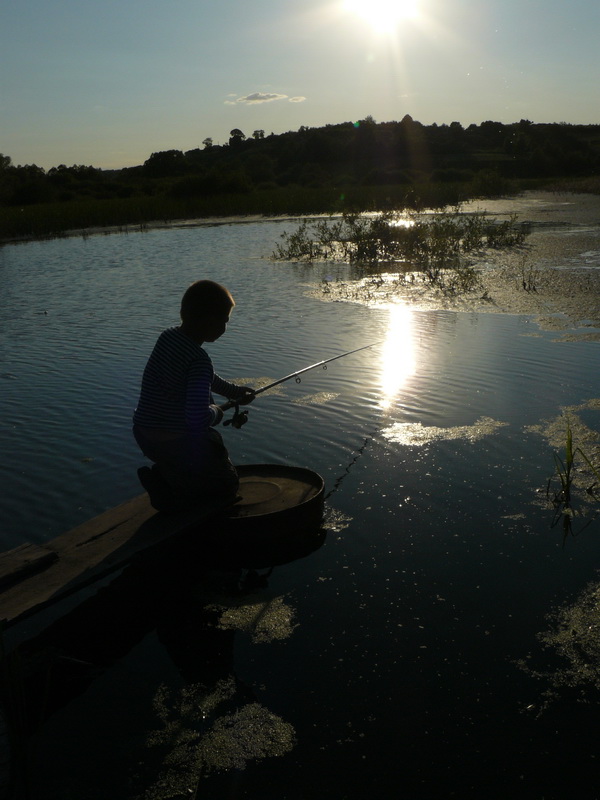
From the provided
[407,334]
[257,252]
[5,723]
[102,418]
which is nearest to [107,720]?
[5,723]

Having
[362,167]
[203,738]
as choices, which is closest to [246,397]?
[203,738]

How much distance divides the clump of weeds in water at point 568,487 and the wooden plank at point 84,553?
2.12m

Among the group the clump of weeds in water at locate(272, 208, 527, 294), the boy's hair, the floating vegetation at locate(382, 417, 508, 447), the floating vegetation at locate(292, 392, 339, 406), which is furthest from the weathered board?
the clump of weeds in water at locate(272, 208, 527, 294)

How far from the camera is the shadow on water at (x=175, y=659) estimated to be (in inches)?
105

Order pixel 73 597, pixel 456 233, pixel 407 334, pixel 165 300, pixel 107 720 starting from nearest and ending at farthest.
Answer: pixel 107 720, pixel 73 597, pixel 407 334, pixel 165 300, pixel 456 233

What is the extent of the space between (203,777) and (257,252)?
18.7m

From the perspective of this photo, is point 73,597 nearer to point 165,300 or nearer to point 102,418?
point 102,418

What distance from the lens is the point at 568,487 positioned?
468cm

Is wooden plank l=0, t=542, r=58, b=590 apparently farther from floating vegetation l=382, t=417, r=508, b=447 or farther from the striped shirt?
floating vegetation l=382, t=417, r=508, b=447

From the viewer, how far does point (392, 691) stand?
3.11 meters

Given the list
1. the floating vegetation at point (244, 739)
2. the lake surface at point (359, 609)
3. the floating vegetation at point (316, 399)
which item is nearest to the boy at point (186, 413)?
the lake surface at point (359, 609)

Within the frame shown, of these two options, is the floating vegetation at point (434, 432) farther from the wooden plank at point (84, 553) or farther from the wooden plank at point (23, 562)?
the wooden plank at point (23, 562)

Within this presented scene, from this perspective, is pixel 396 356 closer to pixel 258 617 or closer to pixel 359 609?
pixel 359 609

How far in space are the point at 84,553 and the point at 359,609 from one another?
4.58 feet
